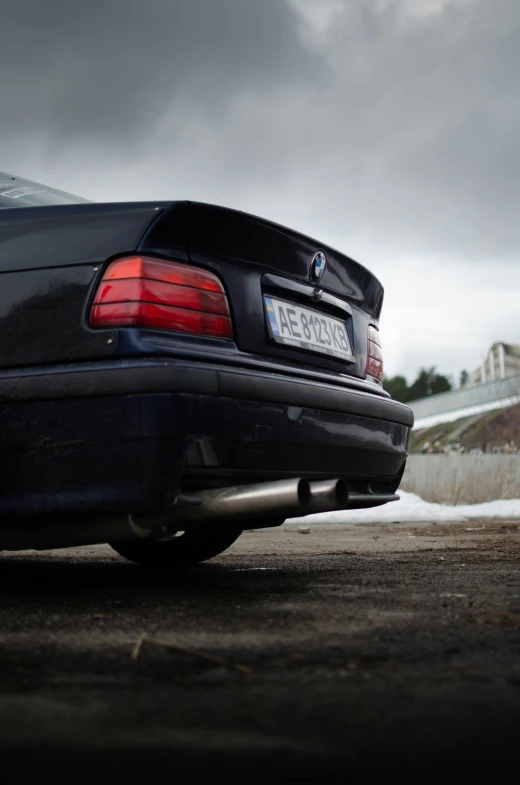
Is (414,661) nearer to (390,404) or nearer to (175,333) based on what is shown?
(175,333)

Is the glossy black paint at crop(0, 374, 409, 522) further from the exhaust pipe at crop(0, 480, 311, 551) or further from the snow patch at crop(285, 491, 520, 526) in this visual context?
the snow patch at crop(285, 491, 520, 526)

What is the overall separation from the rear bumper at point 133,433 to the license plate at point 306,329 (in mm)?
250

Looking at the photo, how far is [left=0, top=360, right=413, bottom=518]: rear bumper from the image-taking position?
2.47 metres

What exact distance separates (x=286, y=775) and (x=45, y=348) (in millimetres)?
1643

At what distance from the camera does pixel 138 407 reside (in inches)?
97.0

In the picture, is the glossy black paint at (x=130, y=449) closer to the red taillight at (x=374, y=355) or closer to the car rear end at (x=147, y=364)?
the car rear end at (x=147, y=364)

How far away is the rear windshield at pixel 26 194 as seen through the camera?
132 inches

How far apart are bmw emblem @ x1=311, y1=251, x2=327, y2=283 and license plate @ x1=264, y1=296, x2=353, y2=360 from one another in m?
0.12

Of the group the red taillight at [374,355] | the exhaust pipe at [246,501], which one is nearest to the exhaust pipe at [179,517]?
the exhaust pipe at [246,501]

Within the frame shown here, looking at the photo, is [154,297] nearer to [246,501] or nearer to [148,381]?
[148,381]

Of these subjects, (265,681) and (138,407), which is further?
(138,407)

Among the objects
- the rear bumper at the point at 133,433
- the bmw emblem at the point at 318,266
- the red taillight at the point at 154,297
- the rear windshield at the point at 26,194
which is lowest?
the rear bumper at the point at 133,433

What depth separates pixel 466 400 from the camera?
127 feet

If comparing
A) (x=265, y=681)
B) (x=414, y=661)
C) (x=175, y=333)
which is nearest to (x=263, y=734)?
(x=265, y=681)
